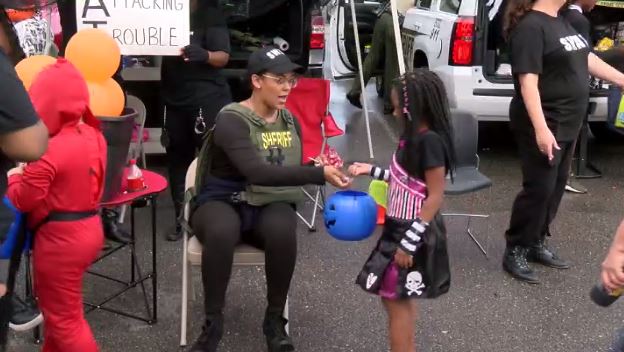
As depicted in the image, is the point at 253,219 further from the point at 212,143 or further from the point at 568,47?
the point at 568,47

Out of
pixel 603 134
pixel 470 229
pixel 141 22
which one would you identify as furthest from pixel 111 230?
pixel 603 134

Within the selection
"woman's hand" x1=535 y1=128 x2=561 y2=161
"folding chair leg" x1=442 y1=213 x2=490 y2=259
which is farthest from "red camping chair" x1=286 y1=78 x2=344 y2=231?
"woman's hand" x1=535 y1=128 x2=561 y2=161

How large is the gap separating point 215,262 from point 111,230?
1.56m

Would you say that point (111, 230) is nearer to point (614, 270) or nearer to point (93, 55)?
point (93, 55)

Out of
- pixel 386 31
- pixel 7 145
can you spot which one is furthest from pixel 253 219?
pixel 386 31

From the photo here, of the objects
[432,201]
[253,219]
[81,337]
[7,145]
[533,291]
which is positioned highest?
[7,145]

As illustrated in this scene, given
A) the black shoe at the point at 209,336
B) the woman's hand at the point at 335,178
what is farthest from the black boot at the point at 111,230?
the woman's hand at the point at 335,178

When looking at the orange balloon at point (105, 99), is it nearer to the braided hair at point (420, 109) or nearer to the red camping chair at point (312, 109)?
the braided hair at point (420, 109)

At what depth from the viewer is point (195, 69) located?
4.36 metres

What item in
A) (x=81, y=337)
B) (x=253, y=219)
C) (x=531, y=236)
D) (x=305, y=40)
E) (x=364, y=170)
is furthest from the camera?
(x=305, y=40)

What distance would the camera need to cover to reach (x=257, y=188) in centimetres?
322

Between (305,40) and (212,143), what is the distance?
118 inches

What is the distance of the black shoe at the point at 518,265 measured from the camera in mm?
4122

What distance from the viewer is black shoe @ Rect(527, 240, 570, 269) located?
4.31 meters
